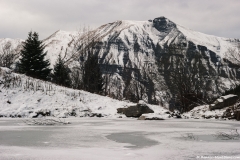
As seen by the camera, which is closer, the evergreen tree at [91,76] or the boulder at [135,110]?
the boulder at [135,110]

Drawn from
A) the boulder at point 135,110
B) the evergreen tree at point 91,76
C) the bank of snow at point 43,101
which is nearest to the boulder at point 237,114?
the boulder at point 135,110

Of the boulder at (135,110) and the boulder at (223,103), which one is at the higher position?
the boulder at (223,103)

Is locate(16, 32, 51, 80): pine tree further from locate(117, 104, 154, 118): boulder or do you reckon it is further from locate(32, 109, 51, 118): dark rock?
locate(117, 104, 154, 118): boulder

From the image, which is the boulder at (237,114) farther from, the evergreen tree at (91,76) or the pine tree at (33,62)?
the pine tree at (33,62)

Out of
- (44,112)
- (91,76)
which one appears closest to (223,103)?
(44,112)

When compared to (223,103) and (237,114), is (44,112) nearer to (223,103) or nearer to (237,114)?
(237,114)

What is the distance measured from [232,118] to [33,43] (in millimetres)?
24440

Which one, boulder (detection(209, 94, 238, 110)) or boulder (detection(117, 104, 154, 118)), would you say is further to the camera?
boulder (detection(209, 94, 238, 110))

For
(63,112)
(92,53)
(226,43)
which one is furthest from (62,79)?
(226,43)

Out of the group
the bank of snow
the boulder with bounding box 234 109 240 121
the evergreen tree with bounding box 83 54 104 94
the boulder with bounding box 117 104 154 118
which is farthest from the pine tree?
the boulder with bounding box 234 109 240 121

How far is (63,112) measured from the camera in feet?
48.5

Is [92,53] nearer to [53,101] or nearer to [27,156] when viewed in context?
[53,101]

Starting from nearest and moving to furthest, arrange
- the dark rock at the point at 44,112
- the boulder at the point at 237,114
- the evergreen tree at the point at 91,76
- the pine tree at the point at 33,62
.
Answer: the boulder at the point at 237,114 < the dark rock at the point at 44,112 < the pine tree at the point at 33,62 < the evergreen tree at the point at 91,76

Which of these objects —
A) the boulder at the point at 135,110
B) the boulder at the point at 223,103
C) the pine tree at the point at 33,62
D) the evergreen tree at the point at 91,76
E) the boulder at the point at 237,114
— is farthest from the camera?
the evergreen tree at the point at 91,76
